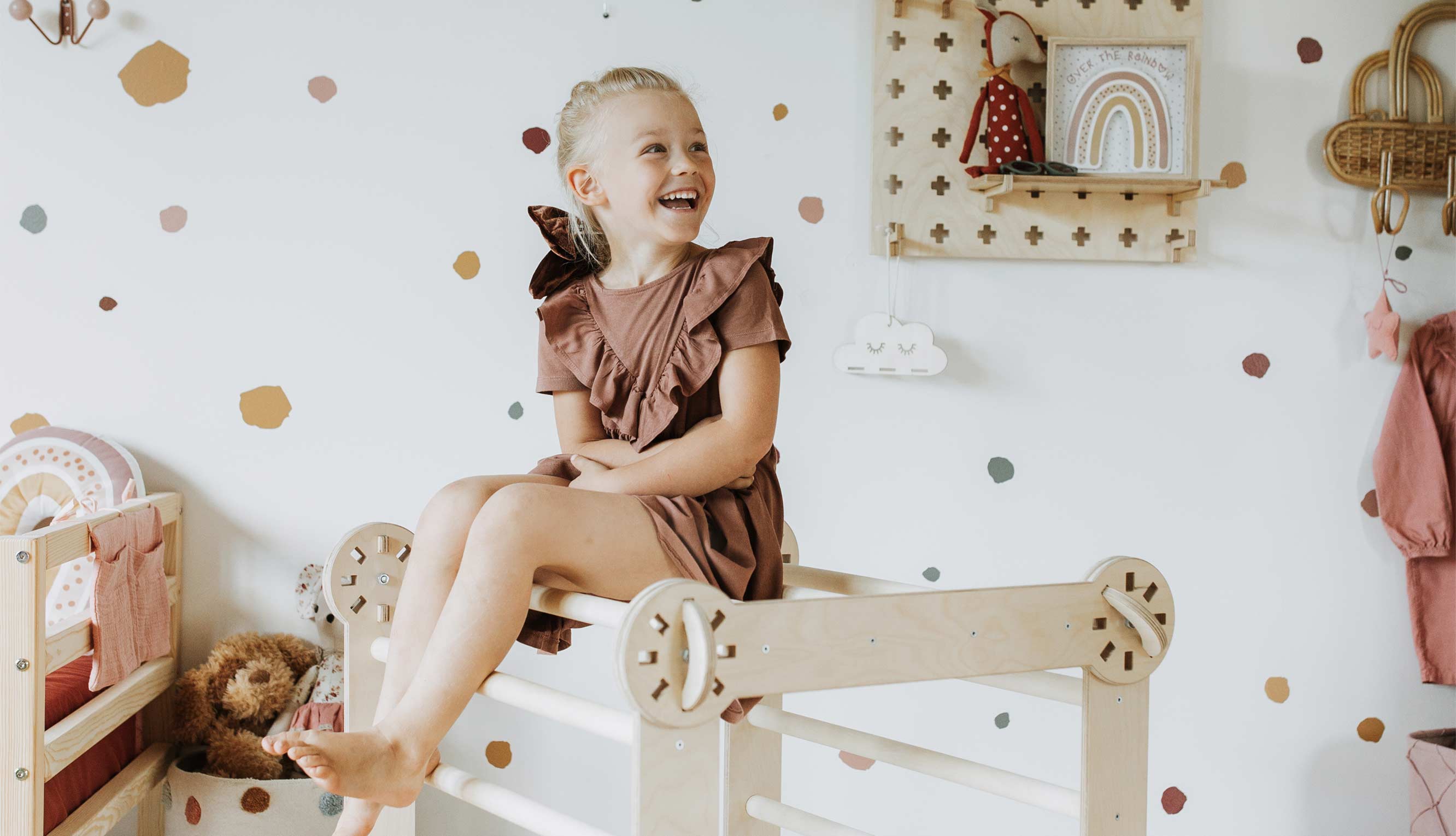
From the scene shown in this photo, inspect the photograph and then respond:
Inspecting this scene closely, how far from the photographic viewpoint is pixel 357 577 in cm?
109

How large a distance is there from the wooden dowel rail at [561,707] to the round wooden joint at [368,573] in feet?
0.75

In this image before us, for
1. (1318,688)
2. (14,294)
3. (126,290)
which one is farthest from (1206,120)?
(14,294)

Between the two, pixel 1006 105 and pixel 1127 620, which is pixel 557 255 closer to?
pixel 1127 620

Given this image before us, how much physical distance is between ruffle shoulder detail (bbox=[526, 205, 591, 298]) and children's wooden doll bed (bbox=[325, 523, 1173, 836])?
293mm

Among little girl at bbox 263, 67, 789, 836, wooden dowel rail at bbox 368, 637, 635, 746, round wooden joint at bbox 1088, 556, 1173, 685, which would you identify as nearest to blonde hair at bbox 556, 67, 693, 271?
little girl at bbox 263, 67, 789, 836

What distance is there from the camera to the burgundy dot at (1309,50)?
171cm

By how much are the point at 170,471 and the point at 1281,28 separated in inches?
68.2

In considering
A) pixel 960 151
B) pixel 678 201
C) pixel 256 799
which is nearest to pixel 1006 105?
pixel 960 151

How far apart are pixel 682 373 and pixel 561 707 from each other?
305 mm

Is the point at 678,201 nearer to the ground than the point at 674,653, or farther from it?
farther from it

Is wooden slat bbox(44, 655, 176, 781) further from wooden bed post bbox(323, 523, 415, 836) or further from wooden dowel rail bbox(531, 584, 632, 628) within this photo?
wooden dowel rail bbox(531, 584, 632, 628)

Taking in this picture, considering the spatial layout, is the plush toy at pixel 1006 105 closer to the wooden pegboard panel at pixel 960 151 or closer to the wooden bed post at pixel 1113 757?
the wooden pegboard panel at pixel 960 151

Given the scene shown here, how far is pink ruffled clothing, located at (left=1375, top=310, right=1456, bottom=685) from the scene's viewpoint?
1665mm

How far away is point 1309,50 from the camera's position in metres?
1.71
